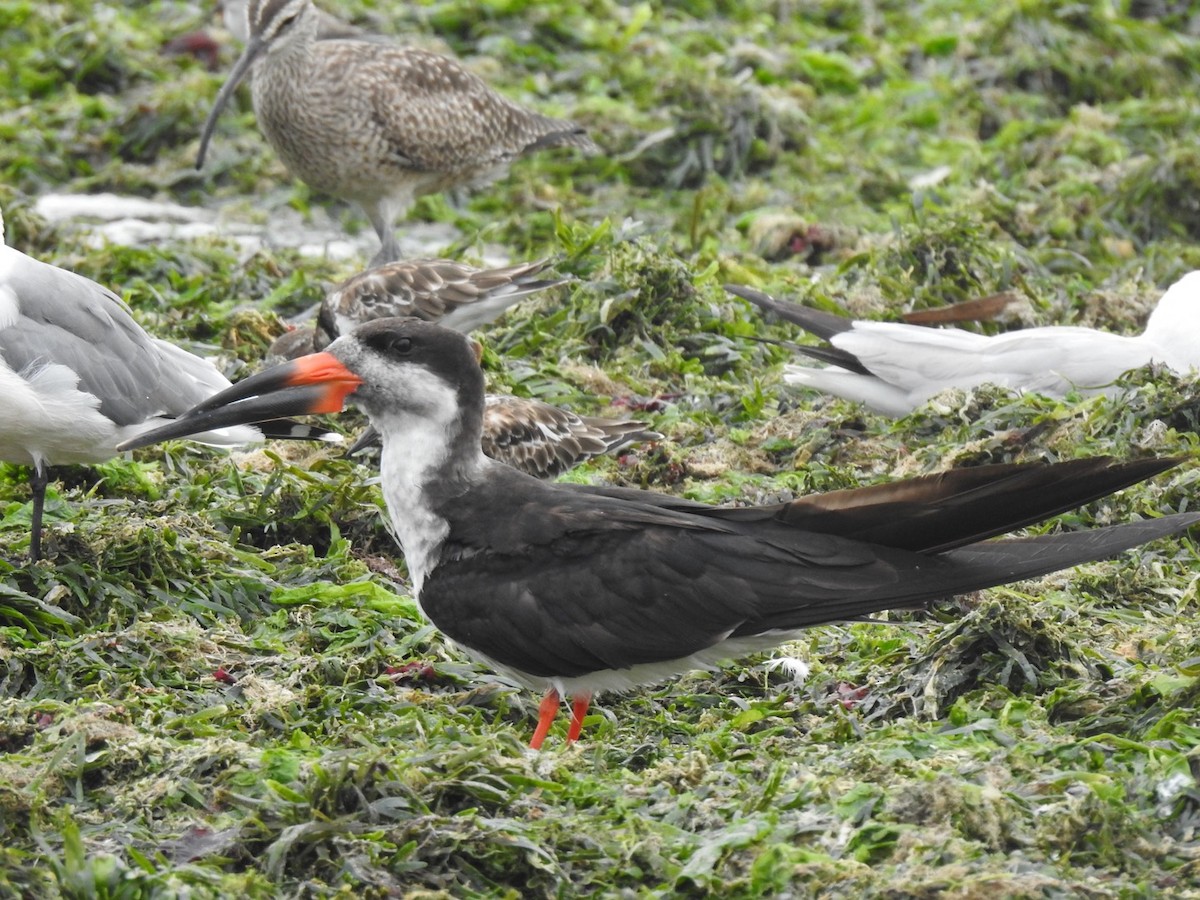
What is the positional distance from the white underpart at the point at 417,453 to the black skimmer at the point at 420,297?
9.62 ft

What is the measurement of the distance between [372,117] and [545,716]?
5946 millimetres

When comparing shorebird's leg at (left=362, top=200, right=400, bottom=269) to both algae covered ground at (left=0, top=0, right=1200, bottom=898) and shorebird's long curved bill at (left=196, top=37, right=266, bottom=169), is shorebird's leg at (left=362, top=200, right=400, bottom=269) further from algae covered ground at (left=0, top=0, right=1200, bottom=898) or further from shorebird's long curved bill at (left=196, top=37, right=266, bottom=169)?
shorebird's long curved bill at (left=196, top=37, right=266, bottom=169)

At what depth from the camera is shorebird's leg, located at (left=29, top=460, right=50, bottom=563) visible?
6.51 m

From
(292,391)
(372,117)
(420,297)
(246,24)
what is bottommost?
(420,297)

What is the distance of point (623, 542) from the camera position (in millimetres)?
5613

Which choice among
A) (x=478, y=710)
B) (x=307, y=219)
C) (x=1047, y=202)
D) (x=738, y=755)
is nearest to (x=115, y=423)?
(x=478, y=710)

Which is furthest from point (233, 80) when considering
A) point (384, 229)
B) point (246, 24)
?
point (384, 229)

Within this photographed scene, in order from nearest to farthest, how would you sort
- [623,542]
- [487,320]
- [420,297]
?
[623,542], [420,297], [487,320]

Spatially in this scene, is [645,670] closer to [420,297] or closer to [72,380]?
[72,380]

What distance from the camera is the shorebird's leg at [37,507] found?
6508 millimetres

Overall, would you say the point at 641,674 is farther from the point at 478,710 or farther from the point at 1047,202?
the point at 1047,202

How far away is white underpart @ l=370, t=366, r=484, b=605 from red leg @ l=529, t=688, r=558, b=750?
1.75 feet

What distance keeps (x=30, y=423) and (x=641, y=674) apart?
98.9 inches

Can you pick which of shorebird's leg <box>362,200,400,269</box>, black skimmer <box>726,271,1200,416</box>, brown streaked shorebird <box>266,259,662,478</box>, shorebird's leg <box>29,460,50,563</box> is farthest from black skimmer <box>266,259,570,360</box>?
shorebird's leg <box>29,460,50,563</box>
